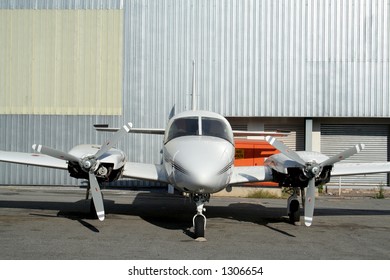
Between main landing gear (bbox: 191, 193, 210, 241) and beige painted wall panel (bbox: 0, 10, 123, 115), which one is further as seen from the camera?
beige painted wall panel (bbox: 0, 10, 123, 115)

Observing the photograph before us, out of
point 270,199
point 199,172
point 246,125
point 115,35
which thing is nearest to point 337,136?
point 246,125

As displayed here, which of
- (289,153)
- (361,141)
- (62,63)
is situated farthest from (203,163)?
(361,141)

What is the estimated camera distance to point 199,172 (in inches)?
408

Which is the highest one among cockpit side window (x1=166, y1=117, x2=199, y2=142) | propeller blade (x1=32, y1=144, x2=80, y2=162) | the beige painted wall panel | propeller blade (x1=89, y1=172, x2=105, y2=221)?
the beige painted wall panel

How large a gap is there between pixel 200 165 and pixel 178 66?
56.6ft

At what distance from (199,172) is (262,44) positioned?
17897 mm

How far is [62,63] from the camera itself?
27.0 meters

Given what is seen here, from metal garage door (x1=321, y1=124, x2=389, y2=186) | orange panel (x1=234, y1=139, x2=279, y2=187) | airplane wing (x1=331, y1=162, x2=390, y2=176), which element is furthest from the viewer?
metal garage door (x1=321, y1=124, x2=389, y2=186)

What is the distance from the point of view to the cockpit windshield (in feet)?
39.9

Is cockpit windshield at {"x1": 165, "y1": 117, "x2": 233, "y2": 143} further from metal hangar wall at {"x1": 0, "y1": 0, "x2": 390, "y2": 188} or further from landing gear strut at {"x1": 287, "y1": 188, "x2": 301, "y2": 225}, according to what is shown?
metal hangar wall at {"x1": 0, "y1": 0, "x2": 390, "y2": 188}

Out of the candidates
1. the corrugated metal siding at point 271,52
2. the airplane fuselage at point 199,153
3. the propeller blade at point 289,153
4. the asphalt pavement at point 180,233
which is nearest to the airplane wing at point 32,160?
the asphalt pavement at point 180,233

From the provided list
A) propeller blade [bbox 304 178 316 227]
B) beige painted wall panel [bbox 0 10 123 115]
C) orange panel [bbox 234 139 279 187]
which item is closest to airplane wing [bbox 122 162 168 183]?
propeller blade [bbox 304 178 316 227]

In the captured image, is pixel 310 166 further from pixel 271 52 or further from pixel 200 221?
pixel 271 52
